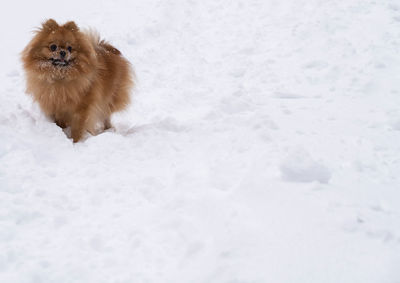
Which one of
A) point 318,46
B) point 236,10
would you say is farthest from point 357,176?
point 236,10

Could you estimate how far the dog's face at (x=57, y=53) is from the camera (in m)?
4.70

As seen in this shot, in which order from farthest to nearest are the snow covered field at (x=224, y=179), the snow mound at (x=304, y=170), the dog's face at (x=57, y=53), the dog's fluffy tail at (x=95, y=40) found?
the dog's fluffy tail at (x=95, y=40) < the dog's face at (x=57, y=53) < the snow mound at (x=304, y=170) < the snow covered field at (x=224, y=179)

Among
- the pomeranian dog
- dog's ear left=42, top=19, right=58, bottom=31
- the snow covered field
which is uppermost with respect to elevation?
dog's ear left=42, top=19, right=58, bottom=31

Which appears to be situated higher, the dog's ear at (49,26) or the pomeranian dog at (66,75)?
the dog's ear at (49,26)

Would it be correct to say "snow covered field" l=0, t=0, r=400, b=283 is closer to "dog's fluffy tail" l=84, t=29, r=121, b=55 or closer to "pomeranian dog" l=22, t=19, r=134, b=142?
"pomeranian dog" l=22, t=19, r=134, b=142

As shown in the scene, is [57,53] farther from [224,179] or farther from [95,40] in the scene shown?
[224,179]

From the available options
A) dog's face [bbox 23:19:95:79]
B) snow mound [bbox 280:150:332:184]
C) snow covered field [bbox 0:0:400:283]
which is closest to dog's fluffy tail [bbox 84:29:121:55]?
dog's face [bbox 23:19:95:79]

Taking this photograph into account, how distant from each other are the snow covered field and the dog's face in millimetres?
603

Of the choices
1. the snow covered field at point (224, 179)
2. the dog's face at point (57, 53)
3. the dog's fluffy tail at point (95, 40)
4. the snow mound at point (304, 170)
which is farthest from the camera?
the dog's fluffy tail at point (95, 40)

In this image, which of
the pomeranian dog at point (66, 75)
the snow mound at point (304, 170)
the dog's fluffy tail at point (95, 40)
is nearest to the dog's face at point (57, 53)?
the pomeranian dog at point (66, 75)

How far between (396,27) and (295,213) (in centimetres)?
617

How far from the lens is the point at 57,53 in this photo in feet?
15.4

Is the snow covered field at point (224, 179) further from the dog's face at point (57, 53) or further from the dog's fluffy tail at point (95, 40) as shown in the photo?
the dog's fluffy tail at point (95, 40)

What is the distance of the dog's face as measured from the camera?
15.4 feet
